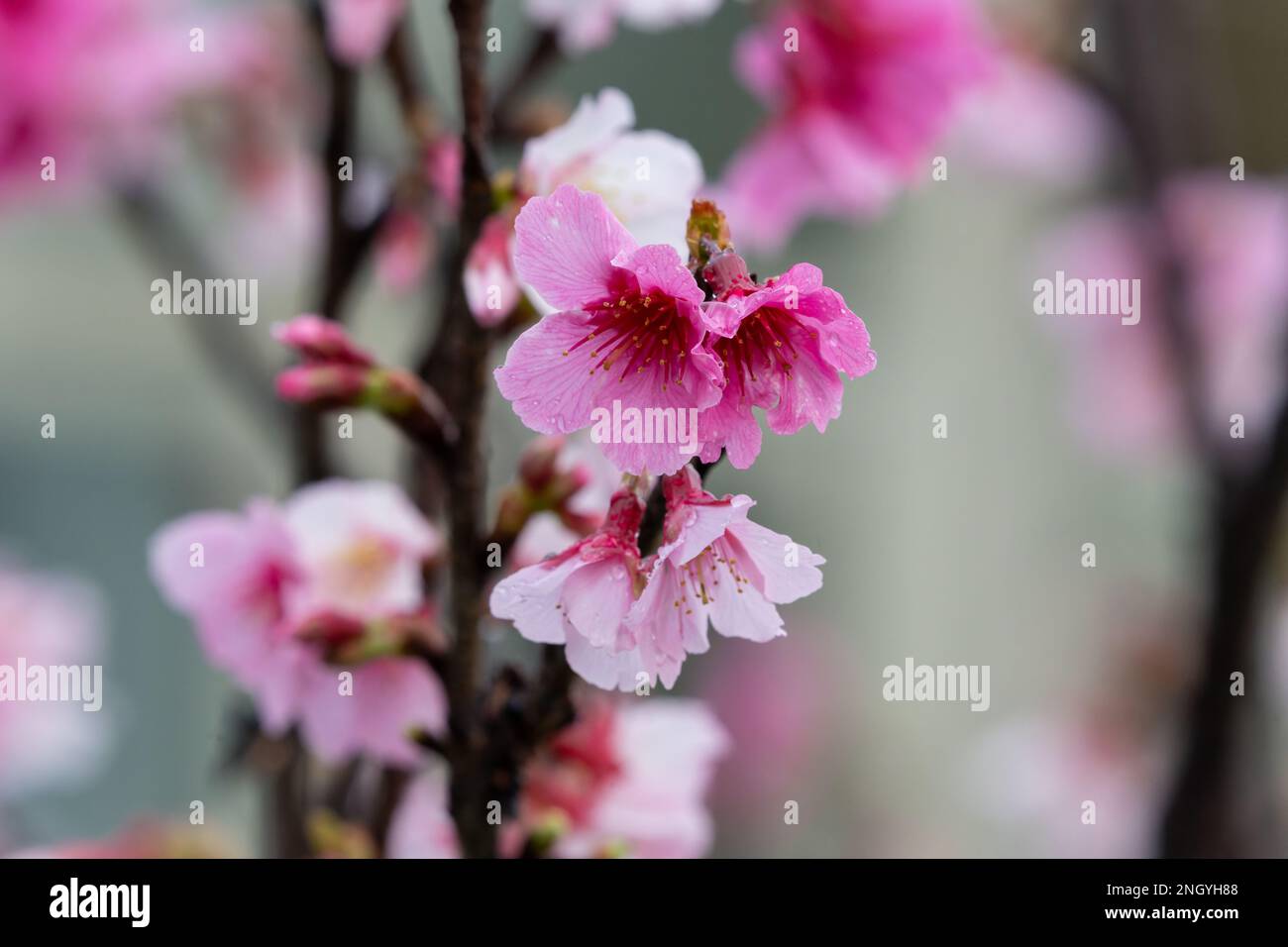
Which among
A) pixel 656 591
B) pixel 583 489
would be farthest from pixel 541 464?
pixel 656 591

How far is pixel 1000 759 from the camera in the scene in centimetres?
142

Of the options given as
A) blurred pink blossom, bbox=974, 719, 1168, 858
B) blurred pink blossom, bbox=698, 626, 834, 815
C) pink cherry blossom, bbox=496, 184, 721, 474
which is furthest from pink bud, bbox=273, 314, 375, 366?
blurred pink blossom, bbox=698, 626, 834, 815

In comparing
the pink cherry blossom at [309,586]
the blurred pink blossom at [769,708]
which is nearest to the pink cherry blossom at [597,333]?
the pink cherry blossom at [309,586]

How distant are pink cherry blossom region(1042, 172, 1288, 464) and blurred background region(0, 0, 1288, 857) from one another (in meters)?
0.01

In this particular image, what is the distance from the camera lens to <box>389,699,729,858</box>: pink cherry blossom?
1.90 feet

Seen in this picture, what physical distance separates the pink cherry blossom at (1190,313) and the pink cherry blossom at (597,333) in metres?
0.54

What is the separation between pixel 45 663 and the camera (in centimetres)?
116

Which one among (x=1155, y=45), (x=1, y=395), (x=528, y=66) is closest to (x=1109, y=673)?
(x=1155, y=45)

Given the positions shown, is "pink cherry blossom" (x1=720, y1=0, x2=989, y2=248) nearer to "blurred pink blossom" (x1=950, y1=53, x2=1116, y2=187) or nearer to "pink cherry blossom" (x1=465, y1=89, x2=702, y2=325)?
"pink cherry blossom" (x1=465, y1=89, x2=702, y2=325)

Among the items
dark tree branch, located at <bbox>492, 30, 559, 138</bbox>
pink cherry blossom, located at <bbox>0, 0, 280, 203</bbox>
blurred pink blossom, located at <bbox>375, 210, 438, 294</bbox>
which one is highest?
pink cherry blossom, located at <bbox>0, 0, 280, 203</bbox>

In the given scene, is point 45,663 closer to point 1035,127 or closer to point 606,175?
point 606,175

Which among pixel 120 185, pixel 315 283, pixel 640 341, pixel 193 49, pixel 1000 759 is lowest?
pixel 1000 759

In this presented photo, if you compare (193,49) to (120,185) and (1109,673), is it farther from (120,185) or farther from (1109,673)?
(1109,673)
